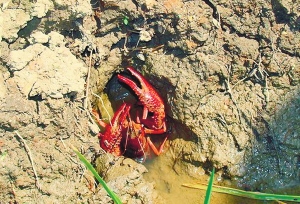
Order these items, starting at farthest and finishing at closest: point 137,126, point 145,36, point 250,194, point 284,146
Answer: point 137,126 < point 284,146 < point 145,36 < point 250,194

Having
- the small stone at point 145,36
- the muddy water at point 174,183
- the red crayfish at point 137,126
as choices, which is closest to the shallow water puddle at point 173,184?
the muddy water at point 174,183

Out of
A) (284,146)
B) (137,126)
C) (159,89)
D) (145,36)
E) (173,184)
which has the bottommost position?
(173,184)

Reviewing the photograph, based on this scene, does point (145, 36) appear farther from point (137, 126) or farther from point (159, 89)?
point (137, 126)

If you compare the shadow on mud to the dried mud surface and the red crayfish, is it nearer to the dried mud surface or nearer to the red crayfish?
the dried mud surface

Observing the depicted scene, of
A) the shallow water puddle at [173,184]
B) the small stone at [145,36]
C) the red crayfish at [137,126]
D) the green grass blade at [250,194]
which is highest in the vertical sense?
the small stone at [145,36]

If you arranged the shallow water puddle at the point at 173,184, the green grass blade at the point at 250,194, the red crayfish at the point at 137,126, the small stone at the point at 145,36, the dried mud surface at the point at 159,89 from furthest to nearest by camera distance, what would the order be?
the red crayfish at the point at 137,126, the shallow water puddle at the point at 173,184, the small stone at the point at 145,36, the dried mud surface at the point at 159,89, the green grass blade at the point at 250,194

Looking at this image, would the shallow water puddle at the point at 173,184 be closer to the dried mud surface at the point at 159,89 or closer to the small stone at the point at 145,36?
the dried mud surface at the point at 159,89

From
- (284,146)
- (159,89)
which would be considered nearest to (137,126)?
(159,89)
